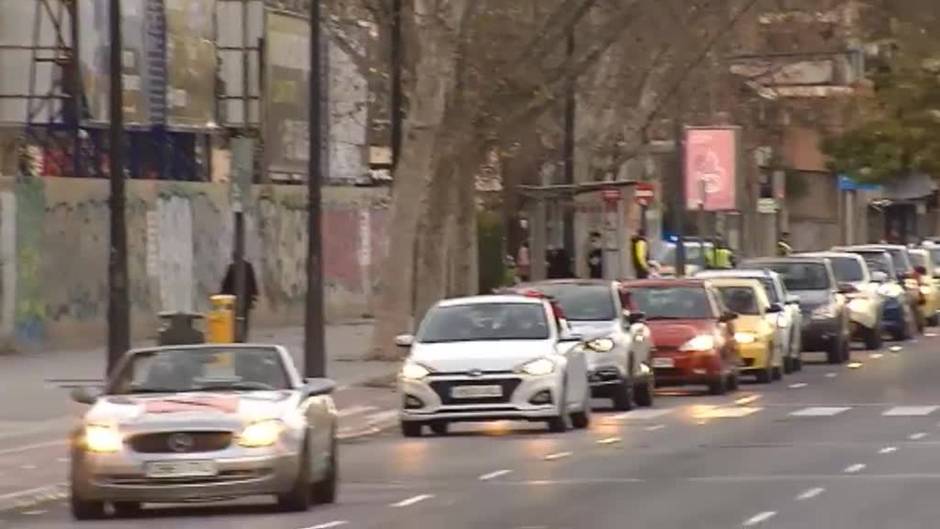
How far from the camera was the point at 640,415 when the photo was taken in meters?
32.3

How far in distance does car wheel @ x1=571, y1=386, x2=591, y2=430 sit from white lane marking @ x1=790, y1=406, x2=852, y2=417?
3.12m

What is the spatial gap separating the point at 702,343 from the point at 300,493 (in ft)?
54.6

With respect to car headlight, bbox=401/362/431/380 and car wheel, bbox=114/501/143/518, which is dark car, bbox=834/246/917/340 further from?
car wheel, bbox=114/501/143/518

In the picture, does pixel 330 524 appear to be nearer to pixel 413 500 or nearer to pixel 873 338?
pixel 413 500

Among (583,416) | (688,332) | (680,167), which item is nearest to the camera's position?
(583,416)

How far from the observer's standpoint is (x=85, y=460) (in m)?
19.6

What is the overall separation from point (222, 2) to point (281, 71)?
204 cm

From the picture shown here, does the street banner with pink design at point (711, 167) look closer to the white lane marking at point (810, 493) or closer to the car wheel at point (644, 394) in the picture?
the car wheel at point (644, 394)

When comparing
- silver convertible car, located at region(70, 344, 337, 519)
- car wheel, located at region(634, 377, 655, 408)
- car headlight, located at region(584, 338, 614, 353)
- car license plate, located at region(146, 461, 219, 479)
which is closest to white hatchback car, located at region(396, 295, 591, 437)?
car headlight, located at region(584, 338, 614, 353)

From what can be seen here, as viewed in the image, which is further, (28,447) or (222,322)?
(222,322)

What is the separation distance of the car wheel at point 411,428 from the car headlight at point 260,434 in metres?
9.20

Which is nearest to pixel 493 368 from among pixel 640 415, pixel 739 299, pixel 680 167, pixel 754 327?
pixel 640 415

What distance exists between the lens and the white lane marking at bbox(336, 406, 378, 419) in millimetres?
32250

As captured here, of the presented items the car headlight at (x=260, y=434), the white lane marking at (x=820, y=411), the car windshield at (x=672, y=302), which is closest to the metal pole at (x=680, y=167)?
the car windshield at (x=672, y=302)
